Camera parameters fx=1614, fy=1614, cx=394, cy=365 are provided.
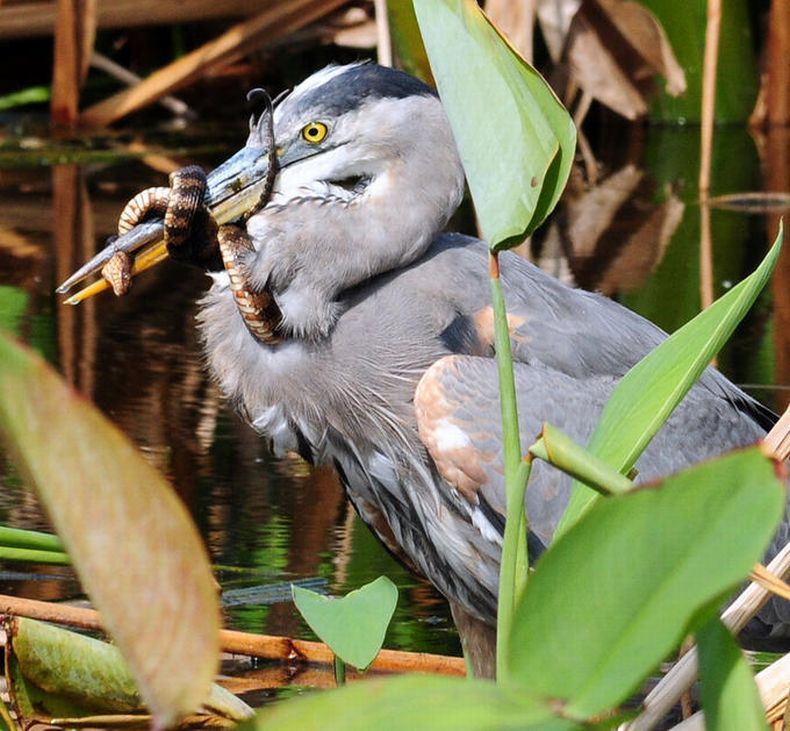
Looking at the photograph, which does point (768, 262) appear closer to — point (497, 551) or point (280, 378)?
point (497, 551)

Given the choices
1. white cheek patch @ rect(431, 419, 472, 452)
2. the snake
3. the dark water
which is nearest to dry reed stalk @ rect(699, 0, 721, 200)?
the dark water

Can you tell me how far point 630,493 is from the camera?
1.37 metres

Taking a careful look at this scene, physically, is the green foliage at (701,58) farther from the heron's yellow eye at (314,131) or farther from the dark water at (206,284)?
the heron's yellow eye at (314,131)

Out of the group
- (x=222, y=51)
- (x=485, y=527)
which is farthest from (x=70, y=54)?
(x=485, y=527)

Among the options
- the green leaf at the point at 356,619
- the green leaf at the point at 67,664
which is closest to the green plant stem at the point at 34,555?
the green leaf at the point at 67,664

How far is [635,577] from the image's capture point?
138cm

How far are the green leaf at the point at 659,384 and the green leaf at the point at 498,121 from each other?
0.68 feet

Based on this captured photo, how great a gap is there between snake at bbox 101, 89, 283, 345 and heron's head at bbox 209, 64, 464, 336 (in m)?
0.02

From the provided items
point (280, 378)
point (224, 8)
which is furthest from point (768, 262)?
point (224, 8)

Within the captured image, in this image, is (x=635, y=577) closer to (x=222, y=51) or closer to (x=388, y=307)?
(x=388, y=307)

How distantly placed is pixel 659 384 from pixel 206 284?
13.0ft

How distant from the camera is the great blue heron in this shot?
283 centimetres

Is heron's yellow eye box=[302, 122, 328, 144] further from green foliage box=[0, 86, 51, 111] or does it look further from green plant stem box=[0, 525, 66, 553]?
green foliage box=[0, 86, 51, 111]

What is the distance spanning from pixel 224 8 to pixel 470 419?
5261 mm
